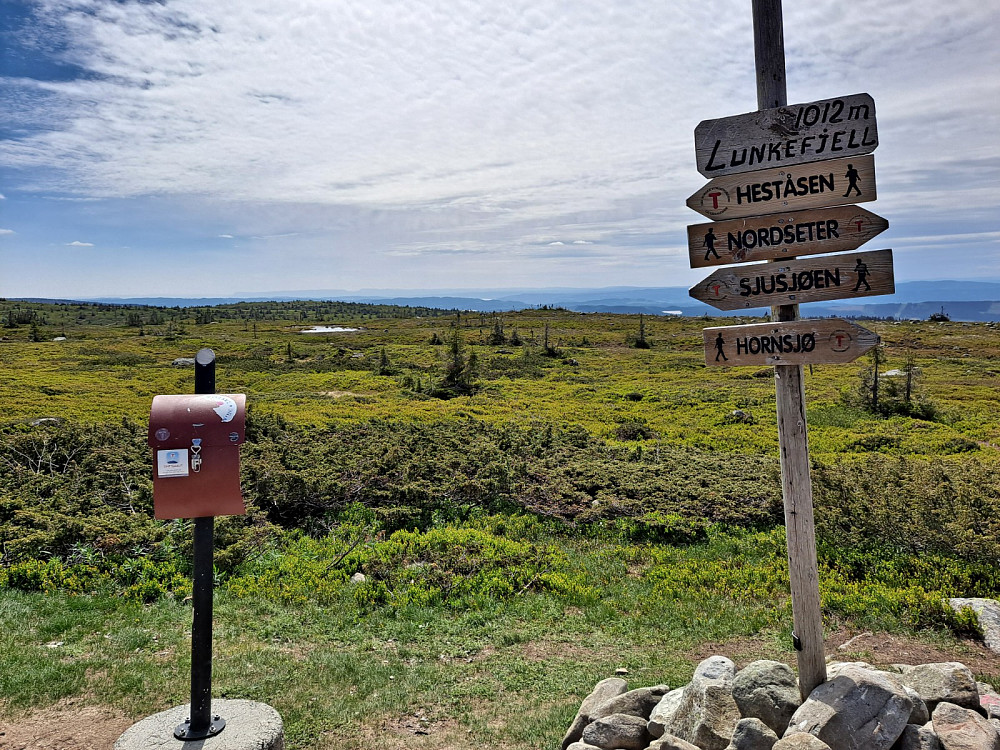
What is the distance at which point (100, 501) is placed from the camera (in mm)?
10750

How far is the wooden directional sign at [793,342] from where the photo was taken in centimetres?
439

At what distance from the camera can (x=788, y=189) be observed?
14.8 ft

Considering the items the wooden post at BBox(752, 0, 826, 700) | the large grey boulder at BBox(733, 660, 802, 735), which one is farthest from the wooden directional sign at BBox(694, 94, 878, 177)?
the large grey boulder at BBox(733, 660, 802, 735)

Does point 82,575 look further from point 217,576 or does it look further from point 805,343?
point 805,343

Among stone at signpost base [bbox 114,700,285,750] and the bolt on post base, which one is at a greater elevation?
the bolt on post base

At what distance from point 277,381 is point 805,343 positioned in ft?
118

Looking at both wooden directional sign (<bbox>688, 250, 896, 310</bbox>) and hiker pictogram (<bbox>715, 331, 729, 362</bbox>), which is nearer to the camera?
wooden directional sign (<bbox>688, 250, 896, 310</bbox>)

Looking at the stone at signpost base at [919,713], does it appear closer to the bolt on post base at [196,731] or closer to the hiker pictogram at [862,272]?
the hiker pictogram at [862,272]

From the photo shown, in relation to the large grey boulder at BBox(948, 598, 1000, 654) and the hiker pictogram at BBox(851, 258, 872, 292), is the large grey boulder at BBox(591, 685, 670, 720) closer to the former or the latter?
the hiker pictogram at BBox(851, 258, 872, 292)

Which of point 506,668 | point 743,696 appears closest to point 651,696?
point 743,696

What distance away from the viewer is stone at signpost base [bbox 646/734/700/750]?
13.8 ft

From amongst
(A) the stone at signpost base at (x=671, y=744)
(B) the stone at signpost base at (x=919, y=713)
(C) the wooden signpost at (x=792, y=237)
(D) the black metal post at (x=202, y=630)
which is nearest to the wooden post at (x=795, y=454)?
(C) the wooden signpost at (x=792, y=237)

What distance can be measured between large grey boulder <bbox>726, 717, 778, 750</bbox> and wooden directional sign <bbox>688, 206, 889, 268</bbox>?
3180 millimetres

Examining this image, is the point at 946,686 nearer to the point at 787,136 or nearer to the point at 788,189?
the point at 788,189
